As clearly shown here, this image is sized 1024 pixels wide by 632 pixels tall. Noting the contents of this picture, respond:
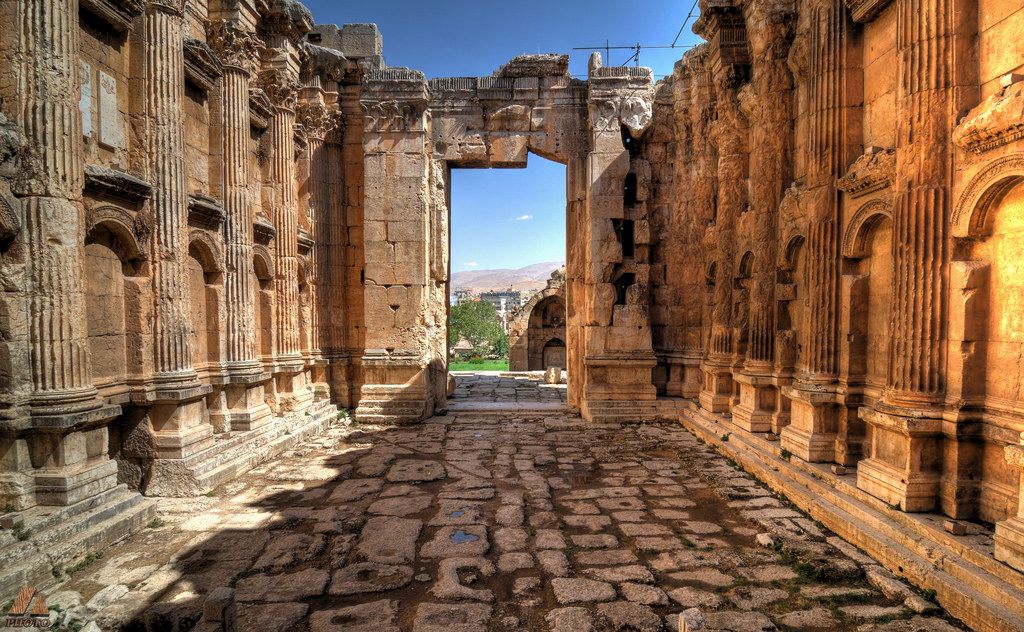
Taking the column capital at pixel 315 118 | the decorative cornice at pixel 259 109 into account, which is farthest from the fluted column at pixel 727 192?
the decorative cornice at pixel 259 109

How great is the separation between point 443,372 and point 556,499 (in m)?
6.10

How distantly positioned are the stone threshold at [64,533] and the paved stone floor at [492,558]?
0.15 m

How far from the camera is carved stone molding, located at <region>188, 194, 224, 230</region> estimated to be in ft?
21.2

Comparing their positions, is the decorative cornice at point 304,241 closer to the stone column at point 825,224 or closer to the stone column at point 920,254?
the stone column at point 825,224

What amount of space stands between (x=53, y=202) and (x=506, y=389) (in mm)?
11184

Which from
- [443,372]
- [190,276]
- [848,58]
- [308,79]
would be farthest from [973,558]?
[308,79]

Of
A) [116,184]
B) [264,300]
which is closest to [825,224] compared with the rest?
[116,184]

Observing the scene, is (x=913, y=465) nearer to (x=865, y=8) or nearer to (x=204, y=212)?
(x=865, y=8)

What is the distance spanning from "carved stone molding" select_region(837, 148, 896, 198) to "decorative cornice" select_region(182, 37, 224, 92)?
7979 millimetres

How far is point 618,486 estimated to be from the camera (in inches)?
239

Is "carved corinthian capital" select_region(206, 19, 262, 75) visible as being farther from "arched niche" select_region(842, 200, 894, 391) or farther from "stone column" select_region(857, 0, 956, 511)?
"arched niche" select_region(842, 200, 894, 391)

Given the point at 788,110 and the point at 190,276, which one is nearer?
the point at 190,276

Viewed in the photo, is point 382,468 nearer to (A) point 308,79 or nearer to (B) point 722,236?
(B) point 722,236

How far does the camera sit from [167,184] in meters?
5.70
